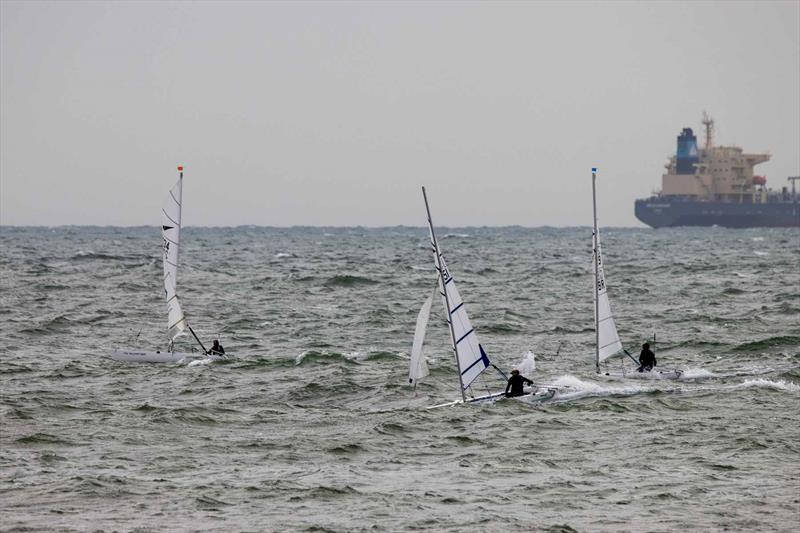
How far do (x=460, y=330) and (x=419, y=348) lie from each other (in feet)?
5.97

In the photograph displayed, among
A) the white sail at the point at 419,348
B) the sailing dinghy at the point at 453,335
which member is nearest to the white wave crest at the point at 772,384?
the sailing dinghy at the point at 453,335

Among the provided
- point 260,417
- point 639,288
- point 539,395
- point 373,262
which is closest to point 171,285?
point 260,417

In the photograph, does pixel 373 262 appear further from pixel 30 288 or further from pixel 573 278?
pixel 30 288

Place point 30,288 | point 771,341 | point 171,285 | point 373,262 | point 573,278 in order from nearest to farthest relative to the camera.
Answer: point 171,285
point 771,341
point 30,288
point 573,278
point 373,262

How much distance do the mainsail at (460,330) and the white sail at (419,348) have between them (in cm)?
78

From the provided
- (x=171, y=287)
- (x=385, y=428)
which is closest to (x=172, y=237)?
(x=171, y=287)

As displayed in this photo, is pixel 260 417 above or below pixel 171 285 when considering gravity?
below

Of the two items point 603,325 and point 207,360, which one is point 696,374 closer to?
point 603,325

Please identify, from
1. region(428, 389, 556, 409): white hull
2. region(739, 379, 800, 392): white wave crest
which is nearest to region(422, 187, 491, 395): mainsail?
region(428, 389, 556, 409): white hull

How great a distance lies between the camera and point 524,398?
2847cm

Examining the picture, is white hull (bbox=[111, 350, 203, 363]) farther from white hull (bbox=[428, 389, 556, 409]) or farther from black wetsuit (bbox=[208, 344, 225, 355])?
white hull (bbox=[428, 389, 556, 409])

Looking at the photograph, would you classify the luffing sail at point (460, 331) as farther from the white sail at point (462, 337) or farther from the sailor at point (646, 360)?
the sailor at point (646, 360)

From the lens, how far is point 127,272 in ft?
303

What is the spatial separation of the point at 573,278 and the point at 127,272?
119 ft
